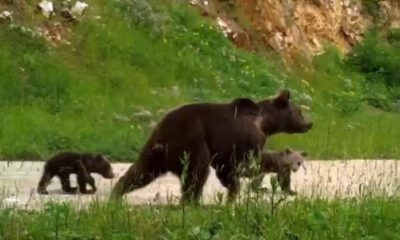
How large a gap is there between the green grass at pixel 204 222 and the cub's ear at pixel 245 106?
279cm

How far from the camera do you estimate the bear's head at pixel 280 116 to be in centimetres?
1362

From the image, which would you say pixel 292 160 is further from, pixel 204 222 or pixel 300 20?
pixel 300 20

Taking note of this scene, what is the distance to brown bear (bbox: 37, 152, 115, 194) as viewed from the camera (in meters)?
14.4

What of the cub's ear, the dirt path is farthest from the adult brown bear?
the dirt path

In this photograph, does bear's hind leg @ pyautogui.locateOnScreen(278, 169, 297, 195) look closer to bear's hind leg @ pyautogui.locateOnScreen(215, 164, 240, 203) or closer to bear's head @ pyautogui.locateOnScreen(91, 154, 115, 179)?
bear's hind leg @ pyautogui.locateOnScreen(215, 164, 240, 203)

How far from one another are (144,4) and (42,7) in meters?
3.34

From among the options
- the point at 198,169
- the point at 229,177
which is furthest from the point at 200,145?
the point at 229,177

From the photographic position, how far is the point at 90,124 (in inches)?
851

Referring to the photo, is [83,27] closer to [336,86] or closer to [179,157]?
[336,86]

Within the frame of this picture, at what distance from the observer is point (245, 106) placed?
12.9 meters

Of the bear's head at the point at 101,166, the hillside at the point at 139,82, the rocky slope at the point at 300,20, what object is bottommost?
the bear's head at the point at 101,166

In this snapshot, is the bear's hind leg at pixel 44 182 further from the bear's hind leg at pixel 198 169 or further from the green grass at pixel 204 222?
the green grass at pixel 204 222

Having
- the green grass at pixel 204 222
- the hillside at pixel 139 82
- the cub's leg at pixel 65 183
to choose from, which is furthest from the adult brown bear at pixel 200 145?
the hillside at pixel 139 82

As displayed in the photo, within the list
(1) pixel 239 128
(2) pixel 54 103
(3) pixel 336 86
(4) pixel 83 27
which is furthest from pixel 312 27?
(1) pixel 239 128
